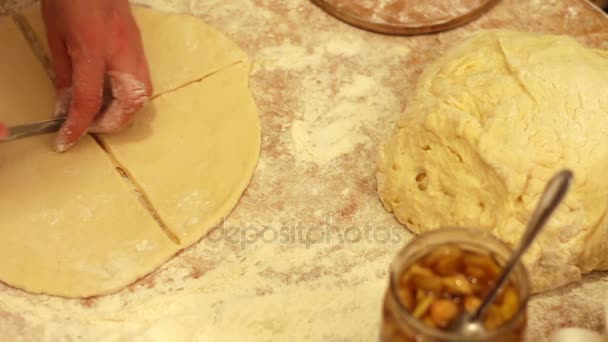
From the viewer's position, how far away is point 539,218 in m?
0.91

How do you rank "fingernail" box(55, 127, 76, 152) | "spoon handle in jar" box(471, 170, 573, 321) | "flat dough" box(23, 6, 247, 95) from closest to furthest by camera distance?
"spoon handle in jar" box(471, 170, 573, 321) → "fingernail" box(55, 127, 76, 152) → "flat dough" box(23, 6, 247, 95)

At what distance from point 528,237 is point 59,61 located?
1.46 metres

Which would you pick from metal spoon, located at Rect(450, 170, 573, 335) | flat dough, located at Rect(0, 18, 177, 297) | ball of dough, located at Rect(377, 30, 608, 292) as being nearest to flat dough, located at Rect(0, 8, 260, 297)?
flat dough, located at Rect(0, 18, 177, 297)

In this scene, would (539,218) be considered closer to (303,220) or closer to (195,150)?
(303,220)

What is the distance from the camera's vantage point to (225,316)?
5.16ft

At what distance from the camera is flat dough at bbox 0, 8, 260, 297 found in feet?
5.31

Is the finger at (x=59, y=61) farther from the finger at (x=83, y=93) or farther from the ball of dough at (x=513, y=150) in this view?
the ball of dough at (x=513, y=150)

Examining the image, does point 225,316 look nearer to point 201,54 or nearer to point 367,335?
point 367,335

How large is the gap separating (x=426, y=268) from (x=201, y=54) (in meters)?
1.28

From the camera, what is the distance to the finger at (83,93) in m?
1.67

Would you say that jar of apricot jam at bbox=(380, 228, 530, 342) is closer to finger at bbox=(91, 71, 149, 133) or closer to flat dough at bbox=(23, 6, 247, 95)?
finger at bbox=(91, 71, 149, 133)

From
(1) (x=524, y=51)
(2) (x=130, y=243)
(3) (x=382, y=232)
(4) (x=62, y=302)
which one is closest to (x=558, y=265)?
(3) (x=382, y=232)

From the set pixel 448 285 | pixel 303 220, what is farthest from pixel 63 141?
pixel 448 285

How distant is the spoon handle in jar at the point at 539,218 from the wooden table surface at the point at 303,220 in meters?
0.63
